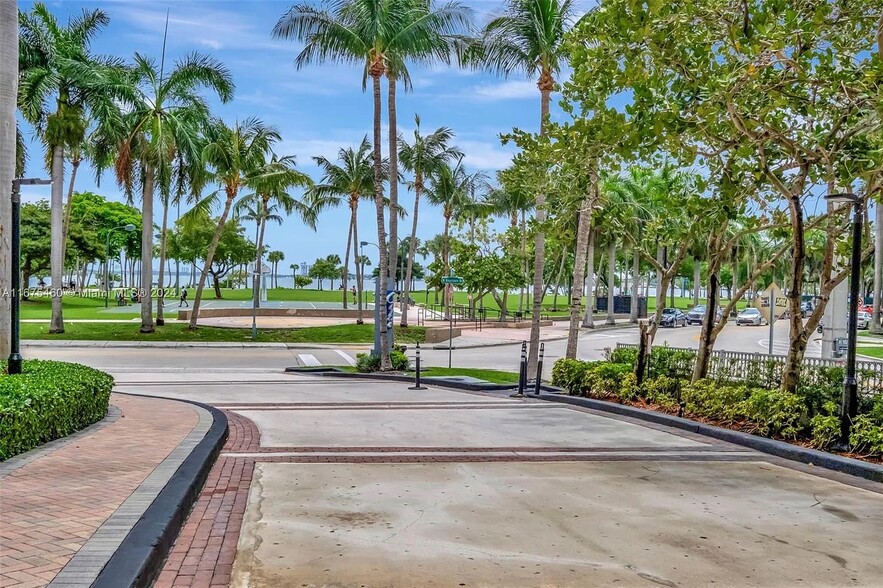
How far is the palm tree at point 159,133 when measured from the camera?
29.7 meters

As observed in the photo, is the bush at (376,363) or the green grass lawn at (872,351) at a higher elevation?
the green grass lawn at (872,351)

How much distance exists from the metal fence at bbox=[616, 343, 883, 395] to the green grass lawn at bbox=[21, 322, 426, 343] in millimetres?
18544

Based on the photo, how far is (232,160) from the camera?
3372 centimetres

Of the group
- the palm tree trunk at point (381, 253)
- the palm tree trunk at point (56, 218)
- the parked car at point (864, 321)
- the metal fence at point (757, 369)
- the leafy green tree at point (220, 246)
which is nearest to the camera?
the metal fence at point (757, 369)

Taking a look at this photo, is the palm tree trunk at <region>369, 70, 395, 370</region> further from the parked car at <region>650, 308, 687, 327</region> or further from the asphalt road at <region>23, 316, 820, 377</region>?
the parked car at <region>650, 308, 687, 327</region>

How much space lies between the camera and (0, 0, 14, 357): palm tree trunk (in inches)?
473

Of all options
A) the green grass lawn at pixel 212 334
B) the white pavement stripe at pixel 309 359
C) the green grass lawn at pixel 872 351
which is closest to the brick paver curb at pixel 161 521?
the white pavement stripe at pixel 309 359

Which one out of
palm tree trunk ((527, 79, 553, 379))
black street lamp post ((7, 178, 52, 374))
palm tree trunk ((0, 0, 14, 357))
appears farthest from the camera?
palm tree trunk ((527, 79, 553, 379))

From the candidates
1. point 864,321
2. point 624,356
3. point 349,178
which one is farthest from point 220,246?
point 624,356

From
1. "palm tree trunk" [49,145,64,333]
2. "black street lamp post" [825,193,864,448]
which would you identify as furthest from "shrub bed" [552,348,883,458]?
"palm tree trunk" [49,145,64,333]

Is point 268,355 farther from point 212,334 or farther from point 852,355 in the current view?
point 852,355

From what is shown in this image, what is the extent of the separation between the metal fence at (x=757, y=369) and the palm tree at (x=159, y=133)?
69.1 ft

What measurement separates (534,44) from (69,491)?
1676 cm

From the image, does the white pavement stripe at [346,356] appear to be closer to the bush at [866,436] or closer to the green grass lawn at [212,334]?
the green grass lawn at [212,334]
